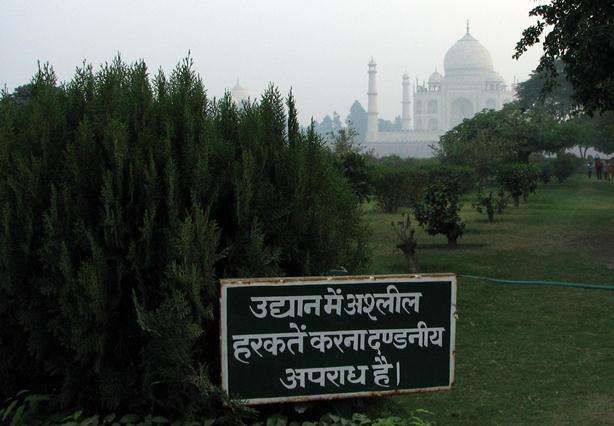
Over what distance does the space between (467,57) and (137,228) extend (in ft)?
374

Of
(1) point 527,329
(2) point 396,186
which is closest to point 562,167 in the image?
(2) point 396,186

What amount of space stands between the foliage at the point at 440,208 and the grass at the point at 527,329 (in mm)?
376

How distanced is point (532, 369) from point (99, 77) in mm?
3681

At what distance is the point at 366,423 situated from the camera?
3.47 m

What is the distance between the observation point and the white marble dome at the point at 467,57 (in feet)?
370

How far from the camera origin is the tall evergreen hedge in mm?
3344

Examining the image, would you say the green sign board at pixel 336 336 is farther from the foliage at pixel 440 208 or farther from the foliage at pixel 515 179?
the foliage at pixel 515 179

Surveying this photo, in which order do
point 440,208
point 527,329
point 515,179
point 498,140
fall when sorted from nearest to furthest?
1. point 527,329
2. point 440,208
3. point 515,179
4. point 498,140

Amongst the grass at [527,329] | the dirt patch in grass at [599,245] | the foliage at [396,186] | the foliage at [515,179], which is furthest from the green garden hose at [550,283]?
the foliage at [396,186]

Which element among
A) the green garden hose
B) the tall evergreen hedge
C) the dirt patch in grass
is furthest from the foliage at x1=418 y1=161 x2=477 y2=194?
the tall evergreen hedge

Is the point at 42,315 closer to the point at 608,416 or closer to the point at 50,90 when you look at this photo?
the point at 50,90

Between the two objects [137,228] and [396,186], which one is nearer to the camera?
[137,228]

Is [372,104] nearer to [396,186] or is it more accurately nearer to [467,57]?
[467,57]

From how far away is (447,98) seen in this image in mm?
120062
